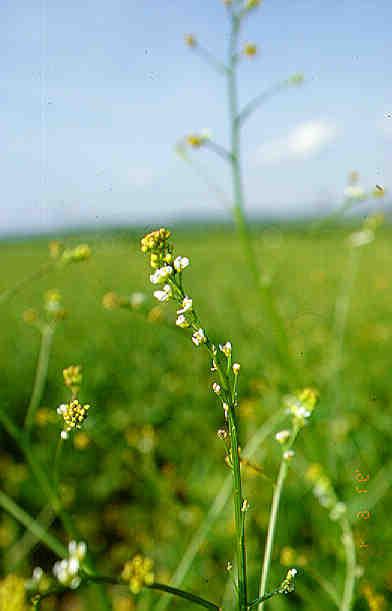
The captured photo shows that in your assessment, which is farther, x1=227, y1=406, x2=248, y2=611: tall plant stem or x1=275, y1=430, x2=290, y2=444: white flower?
x1=275, y1=430, x2=290, y2=444: white flower

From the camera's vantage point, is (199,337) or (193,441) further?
(193,441)

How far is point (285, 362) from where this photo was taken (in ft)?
3.94

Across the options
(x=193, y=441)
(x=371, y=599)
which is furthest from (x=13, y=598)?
(x=193, y=441)

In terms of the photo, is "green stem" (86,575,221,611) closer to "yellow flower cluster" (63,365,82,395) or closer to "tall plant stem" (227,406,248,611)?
"tall plant stem" (227,406,248,611)

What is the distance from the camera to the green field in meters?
1.39

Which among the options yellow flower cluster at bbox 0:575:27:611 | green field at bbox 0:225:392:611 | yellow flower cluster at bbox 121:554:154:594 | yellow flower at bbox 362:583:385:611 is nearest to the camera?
yellow flower cluster at bbox 121:554:154:594

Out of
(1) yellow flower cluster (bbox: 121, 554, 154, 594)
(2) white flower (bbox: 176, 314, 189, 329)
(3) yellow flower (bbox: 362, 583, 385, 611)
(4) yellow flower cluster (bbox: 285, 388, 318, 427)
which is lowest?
(3) yellow flower (bbox: 362, 583, 385, 611)

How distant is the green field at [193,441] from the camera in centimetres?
139

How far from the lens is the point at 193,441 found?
7.28 ft

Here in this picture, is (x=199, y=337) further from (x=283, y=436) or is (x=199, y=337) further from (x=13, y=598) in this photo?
(x=13, y=598)

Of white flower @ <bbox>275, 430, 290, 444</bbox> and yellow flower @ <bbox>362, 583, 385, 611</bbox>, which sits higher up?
white flower @ <bbox>275, 430, 290, 444</bbox>

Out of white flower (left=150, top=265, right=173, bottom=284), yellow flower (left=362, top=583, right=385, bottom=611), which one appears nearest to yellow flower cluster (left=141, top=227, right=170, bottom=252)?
white flower (left=150, top=265, right=173, bottom=284)

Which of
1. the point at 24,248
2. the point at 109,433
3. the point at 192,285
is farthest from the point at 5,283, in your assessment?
the point at 24,248

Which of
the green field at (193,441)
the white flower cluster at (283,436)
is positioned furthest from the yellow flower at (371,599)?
the white flower cluster at (283,436)
